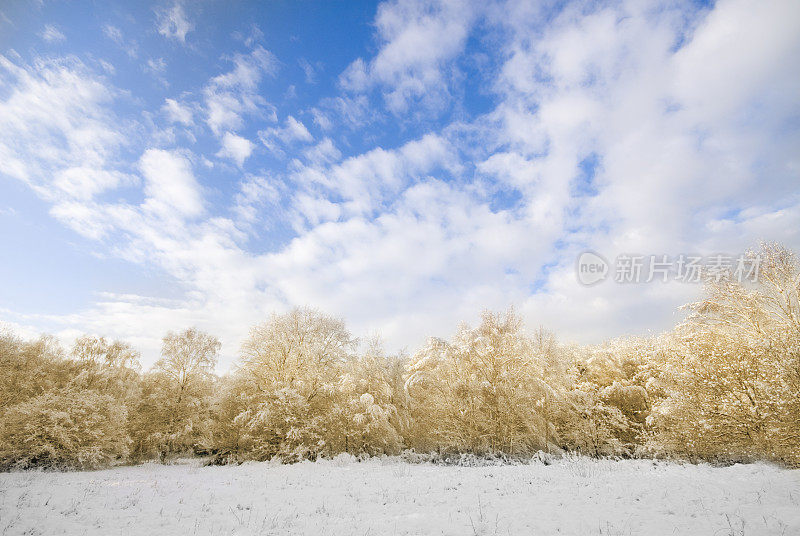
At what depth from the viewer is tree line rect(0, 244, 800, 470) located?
54.0 ft

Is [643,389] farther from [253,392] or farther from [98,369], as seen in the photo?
[98,369]

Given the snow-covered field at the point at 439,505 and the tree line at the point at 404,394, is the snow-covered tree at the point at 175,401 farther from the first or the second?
the snow-covered field at the point at 439,505

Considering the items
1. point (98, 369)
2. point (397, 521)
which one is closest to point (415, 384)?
point (397, 521)

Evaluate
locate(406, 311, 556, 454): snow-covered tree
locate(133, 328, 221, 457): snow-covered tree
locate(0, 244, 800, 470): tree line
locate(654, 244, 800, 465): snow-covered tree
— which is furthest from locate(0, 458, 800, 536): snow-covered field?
locate(133, 328, 221, 457): snow-covered tree

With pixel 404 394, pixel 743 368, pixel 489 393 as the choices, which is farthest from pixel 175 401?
pixel 743 368

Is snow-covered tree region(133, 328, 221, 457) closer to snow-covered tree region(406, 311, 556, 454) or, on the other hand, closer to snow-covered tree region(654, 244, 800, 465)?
snow-covered tree region(406, 311, 556, 454)

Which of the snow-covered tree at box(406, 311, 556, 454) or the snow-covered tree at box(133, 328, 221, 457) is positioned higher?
the snow-covered tree at box(406, 311, 556, 454)

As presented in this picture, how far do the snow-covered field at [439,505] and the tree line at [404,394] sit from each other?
17.6ft

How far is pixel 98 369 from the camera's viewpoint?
99.0 ft

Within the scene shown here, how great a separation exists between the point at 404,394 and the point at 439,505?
21.8 m

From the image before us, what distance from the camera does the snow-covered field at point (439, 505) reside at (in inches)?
337

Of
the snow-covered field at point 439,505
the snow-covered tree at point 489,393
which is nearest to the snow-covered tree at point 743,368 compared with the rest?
the snow-covered field at point 439,505

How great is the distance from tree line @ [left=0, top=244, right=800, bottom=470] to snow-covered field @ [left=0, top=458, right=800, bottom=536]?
535 cm

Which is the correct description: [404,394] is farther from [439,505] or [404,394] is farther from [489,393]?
[439,505]
